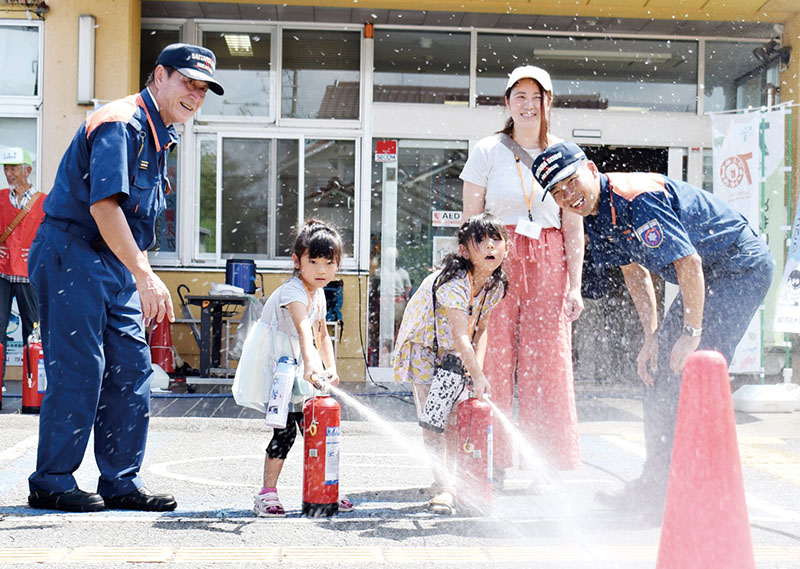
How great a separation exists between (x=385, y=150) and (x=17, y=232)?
4.27 m

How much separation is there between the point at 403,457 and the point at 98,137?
2920 mm

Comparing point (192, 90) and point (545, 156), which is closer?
point (545, 156)

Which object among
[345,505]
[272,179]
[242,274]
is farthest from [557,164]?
[272,179]

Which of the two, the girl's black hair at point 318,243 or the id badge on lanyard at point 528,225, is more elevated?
the id badge on lanyard at point 528,225

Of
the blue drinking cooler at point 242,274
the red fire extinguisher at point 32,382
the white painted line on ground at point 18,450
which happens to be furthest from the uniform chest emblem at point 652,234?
the blue drinking cooler at point 242,274

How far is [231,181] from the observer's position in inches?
418

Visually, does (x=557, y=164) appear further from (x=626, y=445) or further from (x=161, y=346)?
(x=161, y=346)

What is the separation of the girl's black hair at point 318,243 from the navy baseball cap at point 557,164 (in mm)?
982

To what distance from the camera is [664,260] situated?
11.6 ft

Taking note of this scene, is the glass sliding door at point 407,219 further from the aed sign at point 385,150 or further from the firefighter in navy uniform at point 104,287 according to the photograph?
the firefighter in navy uniform at point 104,287

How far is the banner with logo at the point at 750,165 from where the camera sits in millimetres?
8672

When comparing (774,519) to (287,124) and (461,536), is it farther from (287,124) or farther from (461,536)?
(287,124)

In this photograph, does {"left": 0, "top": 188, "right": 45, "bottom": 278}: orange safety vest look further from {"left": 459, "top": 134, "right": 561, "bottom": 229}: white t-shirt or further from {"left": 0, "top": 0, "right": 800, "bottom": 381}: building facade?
{"left": 459, "top": 134, "right": 561, "bottom": 229}: white t-shirt

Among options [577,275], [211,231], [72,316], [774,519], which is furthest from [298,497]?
[211,231]
